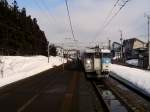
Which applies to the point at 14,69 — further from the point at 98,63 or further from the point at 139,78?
the point at 139,78

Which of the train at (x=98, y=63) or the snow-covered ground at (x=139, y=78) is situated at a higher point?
the train at (x=98, y=63)

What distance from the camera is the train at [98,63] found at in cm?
3659

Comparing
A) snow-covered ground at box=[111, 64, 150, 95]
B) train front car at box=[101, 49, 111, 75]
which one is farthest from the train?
snow-covered ground at box=[111, 64, 150, 95]

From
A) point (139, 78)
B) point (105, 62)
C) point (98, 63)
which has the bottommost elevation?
point (139, 78)

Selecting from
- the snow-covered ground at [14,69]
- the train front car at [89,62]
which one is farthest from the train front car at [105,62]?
the snow-covered ground at [14,69]

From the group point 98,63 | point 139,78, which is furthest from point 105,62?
point 139,78

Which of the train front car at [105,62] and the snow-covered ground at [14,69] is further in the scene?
the snow-covered ground at [14,69]

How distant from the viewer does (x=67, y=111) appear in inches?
600

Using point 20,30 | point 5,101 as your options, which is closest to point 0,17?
point 20,30

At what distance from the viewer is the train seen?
3659 centimetres

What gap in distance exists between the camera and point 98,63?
37031 millimetres

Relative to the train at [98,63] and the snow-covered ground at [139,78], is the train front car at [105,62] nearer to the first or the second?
the train at [98,63]

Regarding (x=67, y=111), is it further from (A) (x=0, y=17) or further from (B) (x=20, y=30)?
(B) (x=20, y=30)

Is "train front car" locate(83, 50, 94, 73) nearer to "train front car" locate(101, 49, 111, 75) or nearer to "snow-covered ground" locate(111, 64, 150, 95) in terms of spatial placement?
"train front car" locate(101, 49, 111, 75)
